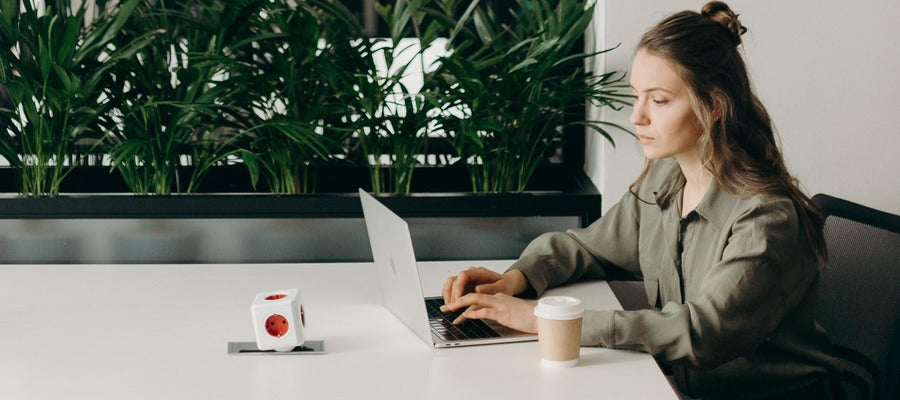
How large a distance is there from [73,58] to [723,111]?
1527 millimetres

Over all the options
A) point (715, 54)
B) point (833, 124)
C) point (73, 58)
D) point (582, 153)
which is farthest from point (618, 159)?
point (73, 58)

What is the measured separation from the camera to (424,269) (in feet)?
7.48

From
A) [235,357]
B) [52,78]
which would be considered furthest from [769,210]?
[52,78]

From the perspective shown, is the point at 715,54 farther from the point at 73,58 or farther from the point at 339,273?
the point at 73,58

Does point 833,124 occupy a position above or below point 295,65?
below

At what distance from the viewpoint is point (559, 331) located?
154 centimetres

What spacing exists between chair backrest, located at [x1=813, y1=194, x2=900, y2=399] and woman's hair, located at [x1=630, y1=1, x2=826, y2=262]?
0.14 meters

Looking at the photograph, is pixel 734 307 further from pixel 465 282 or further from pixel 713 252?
pixel 465 282

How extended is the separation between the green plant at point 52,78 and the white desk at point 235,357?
428 mm

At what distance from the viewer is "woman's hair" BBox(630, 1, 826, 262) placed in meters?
1.79

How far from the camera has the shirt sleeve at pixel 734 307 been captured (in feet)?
5.35

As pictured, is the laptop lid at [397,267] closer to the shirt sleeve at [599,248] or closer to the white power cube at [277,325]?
the white power cube at [277,325]

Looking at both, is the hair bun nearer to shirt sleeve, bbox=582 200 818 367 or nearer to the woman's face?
the woman's face

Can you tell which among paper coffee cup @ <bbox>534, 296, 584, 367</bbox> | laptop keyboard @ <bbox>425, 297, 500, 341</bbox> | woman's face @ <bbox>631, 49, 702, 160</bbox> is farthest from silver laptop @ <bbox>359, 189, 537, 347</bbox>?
woman's face @ <bbox>631, 49, 702, 160</bbox>
